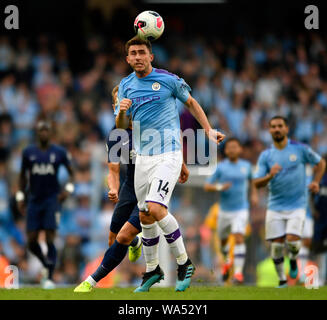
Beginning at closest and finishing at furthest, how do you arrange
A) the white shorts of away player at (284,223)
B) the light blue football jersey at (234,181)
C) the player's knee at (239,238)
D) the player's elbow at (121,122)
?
the player's elbow at (121,122) → the white shorts of away player at (284,223) → the player's knee at (239,238) → the light blue football jersey at (234,181)

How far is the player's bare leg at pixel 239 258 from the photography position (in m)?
13.9

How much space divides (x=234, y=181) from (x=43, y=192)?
355 cm

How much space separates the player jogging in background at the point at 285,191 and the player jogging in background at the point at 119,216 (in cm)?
259

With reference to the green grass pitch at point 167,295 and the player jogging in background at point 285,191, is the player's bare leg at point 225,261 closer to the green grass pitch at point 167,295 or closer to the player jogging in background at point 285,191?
the player jogging in background at point 285,191

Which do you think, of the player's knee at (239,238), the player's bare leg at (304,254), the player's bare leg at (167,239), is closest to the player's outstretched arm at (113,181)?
the player's bare leg at (167,239)

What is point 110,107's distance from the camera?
19.6 metres

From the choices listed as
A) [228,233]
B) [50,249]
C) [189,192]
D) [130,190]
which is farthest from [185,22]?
[130,190]

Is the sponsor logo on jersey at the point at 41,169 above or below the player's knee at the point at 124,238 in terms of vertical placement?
above

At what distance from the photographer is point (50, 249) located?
13.0 m

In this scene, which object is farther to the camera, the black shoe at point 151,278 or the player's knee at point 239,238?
the player's knee at point 239,238

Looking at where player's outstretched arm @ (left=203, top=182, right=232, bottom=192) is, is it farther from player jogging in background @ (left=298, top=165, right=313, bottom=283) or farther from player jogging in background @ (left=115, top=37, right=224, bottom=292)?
player jogging in background @ (left=115, top=37, right=224, bottom=292)

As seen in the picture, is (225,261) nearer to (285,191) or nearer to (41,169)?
(285,191)

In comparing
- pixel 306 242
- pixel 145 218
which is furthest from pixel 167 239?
pixel 306 242
